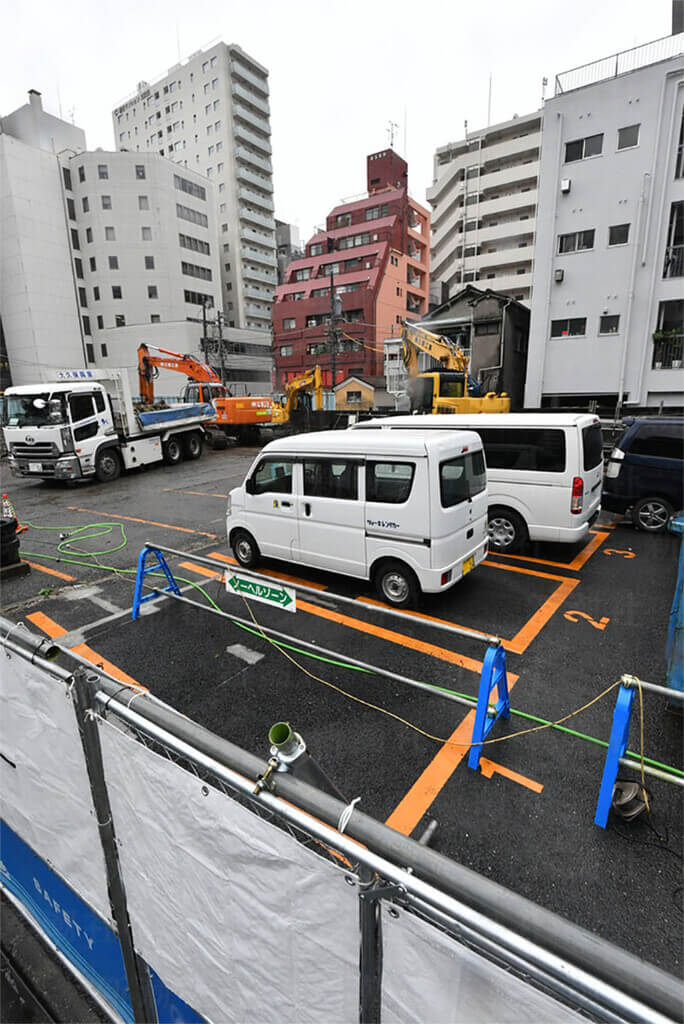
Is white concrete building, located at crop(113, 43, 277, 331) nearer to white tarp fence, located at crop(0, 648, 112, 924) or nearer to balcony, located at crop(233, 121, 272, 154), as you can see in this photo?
balcony, located at crop(233, 121, 272, 154)

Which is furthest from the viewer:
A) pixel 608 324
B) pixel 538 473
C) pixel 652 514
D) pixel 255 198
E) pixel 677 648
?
pixel 255 198

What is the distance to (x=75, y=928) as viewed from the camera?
2.38 m

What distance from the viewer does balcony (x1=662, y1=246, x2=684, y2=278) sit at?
19.3 metres

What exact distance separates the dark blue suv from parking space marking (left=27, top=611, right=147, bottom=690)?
8416 millimetres

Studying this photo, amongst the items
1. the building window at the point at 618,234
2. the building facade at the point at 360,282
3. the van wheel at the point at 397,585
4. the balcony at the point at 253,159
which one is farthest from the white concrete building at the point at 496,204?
the van wheel at the point at 397,585

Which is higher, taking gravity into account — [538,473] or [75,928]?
[538,473]

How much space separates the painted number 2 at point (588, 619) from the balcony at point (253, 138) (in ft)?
229

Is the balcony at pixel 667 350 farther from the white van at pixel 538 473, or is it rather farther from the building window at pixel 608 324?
the white van at pixel 538 473

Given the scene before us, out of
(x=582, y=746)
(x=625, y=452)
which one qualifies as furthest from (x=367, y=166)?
(x=582, y=746)

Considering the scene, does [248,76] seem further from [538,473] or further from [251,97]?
[538,473]

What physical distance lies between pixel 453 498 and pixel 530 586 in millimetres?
2067

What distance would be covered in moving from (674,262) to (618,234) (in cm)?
247

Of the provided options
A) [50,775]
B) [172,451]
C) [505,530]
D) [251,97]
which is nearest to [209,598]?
[50,775]

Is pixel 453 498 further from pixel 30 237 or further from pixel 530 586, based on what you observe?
pixel 30 237
